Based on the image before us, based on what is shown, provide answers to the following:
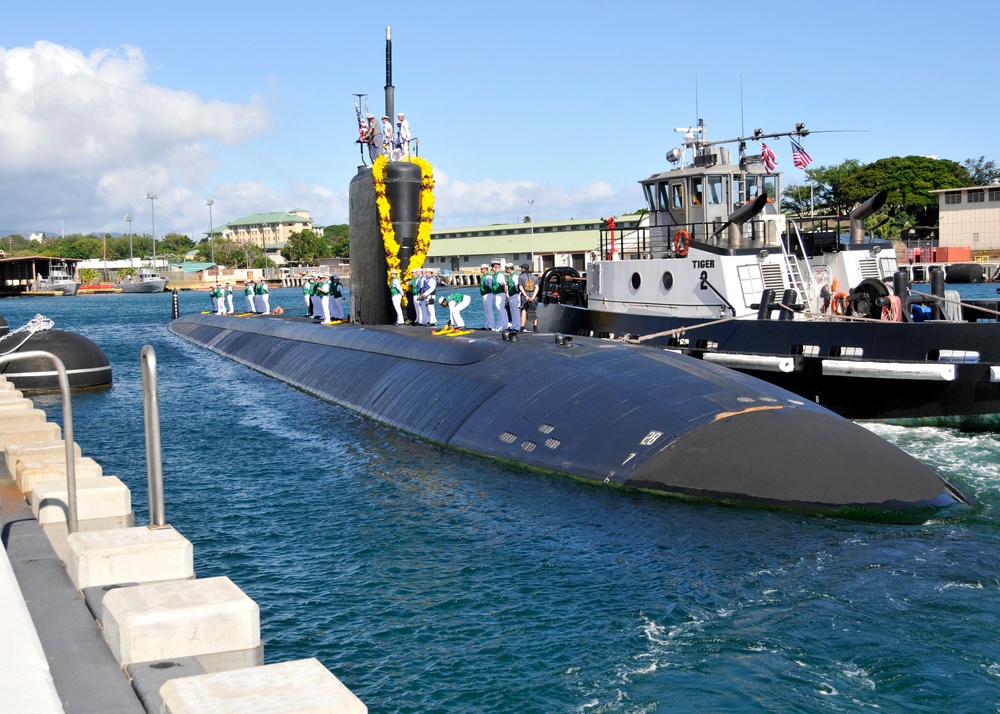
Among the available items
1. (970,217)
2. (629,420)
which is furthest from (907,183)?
(629,420)

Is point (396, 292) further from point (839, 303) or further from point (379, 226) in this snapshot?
point (839, 303)

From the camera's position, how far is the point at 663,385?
13.2 metres

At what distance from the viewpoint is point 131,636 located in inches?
188

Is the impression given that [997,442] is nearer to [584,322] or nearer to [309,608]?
[584,322]

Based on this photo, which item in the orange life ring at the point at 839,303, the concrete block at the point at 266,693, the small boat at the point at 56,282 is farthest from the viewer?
the small boat at the point at 56,282

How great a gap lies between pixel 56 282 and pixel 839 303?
421 feet

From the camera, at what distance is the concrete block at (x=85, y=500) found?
7535mm

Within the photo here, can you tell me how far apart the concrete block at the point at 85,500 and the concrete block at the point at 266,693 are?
147 inches

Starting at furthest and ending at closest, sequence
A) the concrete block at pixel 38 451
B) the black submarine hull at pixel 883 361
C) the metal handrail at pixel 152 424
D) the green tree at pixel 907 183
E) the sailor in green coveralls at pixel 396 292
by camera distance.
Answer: the green tree at pixel 907 183 < the sailor in green coveralls at pixel 396 292 < the black submarine hull at pixel 883 361 < the concrete block at pixel 38 451 < the metal handrail at pixel 152 424

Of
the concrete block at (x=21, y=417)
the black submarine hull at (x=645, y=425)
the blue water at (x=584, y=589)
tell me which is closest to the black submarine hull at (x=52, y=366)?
the black submarine hull at (x=645, y=425)

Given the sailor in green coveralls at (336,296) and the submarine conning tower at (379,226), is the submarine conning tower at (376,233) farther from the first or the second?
the sailor in green coveralls at (336,296)

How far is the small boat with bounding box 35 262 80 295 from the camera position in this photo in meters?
129

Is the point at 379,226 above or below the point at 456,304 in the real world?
above

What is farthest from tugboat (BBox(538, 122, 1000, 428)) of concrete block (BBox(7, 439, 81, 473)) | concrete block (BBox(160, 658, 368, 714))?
concrete block (BBox(160, 658, 368, 714))
